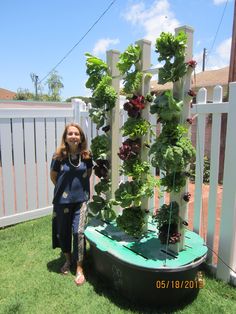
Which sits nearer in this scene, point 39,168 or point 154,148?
point 154,148

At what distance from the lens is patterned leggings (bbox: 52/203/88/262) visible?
2859mm

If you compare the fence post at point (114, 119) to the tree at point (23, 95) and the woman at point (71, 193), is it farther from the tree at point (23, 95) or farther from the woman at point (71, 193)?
the tree at point (23, 95)

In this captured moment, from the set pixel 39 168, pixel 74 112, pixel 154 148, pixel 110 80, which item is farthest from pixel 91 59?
pixel 39 168

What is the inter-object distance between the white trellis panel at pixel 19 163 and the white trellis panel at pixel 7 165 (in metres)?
0.08

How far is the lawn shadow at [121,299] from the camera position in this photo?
232cm

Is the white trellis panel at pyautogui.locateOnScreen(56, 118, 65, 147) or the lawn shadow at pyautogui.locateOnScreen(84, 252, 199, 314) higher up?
the white trellis panel at pyautogui.locateOnScreen(56, 118, 65, 147)

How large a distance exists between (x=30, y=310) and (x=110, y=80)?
2225mm

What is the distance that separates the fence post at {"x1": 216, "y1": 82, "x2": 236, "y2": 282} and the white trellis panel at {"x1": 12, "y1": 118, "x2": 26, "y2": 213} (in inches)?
112

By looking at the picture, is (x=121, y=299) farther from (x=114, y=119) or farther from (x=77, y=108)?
(x=77, y=108)

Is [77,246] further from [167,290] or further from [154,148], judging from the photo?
[154,148]

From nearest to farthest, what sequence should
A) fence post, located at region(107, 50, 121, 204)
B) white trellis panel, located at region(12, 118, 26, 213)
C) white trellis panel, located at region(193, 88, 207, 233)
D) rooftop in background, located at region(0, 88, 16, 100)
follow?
white trellis panel, located at region(193, 88, 207, 233)
fence post, located at region(107, 50, 121, 204)
white trellis panel, located at region(12, 118, 26, 213)
rooftop in background, located at region(0, 88, 16, 100)

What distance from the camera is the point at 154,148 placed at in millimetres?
2348
